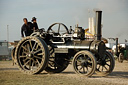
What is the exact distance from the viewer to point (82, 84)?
8461mm

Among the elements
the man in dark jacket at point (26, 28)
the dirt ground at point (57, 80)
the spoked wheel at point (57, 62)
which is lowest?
the dirt ground at point (57, 80)

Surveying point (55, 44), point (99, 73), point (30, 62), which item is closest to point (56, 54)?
point (55, 44)

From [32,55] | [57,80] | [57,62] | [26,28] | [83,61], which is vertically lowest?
[57,80]

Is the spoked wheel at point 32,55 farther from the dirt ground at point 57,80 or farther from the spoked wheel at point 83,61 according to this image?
the spoked wheel at point 83,61

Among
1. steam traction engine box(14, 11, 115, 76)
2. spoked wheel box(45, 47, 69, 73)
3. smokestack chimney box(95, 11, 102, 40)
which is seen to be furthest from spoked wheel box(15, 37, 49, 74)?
smokestack chimney box(95, 11, 102, 40)

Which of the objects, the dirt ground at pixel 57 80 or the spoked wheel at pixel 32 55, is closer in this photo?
the dirt ground at pixel 57 80

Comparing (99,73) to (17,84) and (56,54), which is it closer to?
(56,54)

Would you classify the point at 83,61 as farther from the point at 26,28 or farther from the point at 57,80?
the point at 26,28

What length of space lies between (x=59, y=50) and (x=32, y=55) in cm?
110

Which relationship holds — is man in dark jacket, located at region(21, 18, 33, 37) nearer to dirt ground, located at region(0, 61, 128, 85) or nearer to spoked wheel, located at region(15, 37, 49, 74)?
spoked wheel, located at region(15, 37, 49, 74)

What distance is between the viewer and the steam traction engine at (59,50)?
1072cm

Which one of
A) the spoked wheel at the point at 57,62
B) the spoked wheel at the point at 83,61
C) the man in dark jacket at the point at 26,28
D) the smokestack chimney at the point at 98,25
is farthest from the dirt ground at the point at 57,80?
the man in dark jacket at the point at 26,28

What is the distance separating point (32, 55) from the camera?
11086mm

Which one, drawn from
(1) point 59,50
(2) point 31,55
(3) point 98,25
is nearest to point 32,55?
(2) point 31,55
